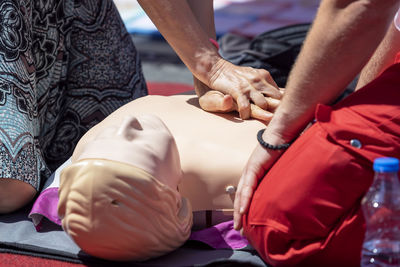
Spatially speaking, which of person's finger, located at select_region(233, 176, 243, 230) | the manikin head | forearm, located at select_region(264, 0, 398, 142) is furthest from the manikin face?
forearm, located at select_region(264, 0, 398, 142)

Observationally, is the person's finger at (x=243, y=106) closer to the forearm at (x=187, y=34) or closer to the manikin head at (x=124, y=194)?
the forearm at (x=187, y=34)

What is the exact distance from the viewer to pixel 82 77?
2.00 m

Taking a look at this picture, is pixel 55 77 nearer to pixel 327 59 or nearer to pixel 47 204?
pixel 47 204

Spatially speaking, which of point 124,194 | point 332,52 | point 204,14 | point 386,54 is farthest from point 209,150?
point 204,14

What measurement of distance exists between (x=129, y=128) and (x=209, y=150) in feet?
0.82

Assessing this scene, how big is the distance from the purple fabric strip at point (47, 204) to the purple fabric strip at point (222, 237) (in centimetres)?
38

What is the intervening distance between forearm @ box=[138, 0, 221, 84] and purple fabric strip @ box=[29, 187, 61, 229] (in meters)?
0.53

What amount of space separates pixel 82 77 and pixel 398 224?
118 centimetres

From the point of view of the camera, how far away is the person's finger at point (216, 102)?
1626mm

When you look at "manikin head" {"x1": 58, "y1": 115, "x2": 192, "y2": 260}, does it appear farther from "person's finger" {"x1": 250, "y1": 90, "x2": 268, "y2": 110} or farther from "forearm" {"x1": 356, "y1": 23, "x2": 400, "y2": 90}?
"forearm" {"x1": 356, "y1": 23, "x2": 400, "y2": 90}

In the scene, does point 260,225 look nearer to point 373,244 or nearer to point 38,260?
point 373,244

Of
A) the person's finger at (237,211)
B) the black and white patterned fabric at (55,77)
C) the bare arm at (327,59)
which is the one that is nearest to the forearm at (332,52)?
the bare arm at (327,59)

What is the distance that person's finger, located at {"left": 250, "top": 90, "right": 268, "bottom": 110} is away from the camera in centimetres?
163

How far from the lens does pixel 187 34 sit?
1.77m
